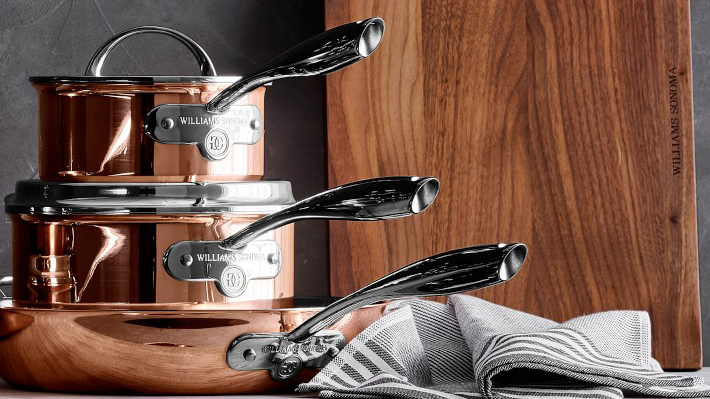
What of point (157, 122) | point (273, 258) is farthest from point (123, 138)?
point (273, 258)

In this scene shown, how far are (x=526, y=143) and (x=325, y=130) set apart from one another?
0.62ft

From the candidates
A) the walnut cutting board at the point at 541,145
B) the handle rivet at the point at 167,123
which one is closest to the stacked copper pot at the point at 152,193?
the handle rivet at the point at 167,123

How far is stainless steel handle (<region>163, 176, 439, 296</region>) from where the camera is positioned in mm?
638

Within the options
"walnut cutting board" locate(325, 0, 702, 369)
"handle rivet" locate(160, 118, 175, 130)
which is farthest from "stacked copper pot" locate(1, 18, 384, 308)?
"walnut cutting board" locate(325, 0, 702, 369)

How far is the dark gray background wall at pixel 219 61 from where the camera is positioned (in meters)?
0.99

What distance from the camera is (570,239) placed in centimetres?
93

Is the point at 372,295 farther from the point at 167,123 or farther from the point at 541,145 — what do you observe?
the point at 541,145

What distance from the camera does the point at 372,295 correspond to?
2.14 ft

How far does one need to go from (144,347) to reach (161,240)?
73 millimetres

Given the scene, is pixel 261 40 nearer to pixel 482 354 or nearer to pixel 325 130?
pixel 325 130

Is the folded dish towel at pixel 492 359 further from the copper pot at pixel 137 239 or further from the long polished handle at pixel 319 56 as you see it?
the long polished handle at pixel 319 56

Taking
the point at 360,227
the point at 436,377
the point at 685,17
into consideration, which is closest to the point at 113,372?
the point at 436,377

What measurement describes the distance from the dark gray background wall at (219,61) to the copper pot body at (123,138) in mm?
304

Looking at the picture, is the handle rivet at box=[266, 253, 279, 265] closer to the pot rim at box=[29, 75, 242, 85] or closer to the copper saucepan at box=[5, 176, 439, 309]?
the copper saucepan at box=[5, 176, 439, 309]
